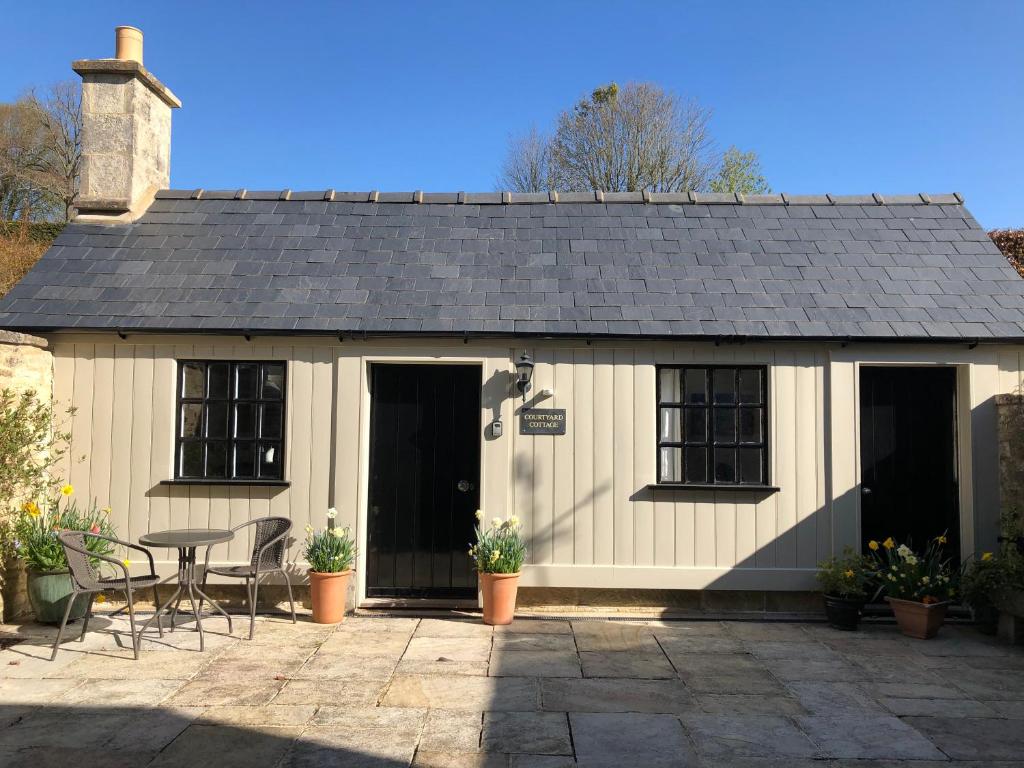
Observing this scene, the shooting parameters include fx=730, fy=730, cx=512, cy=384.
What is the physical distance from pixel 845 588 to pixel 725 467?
141cm

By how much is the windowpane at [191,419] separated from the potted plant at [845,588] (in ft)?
19.0

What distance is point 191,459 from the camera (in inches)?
267

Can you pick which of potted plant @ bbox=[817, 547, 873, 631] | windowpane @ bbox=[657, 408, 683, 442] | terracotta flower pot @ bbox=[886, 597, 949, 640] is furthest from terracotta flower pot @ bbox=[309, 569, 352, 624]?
A: terracotta flower pot @ bbox=[886, 597, 949, 640]

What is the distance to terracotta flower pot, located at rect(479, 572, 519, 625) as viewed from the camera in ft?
20.4

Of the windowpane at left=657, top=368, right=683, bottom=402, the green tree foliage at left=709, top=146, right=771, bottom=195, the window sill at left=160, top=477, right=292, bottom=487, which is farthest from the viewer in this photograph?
the green tree foliage at left=709, top=146, right=771, bottom=195

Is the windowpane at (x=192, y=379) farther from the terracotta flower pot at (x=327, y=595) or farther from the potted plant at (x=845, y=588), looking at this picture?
the potted plant at (x=845, y=588)

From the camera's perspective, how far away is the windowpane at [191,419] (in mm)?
6781

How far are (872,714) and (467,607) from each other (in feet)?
11.4

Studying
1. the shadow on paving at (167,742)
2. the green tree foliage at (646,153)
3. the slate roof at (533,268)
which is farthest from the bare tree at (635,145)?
the shadow on paving at (167,742)

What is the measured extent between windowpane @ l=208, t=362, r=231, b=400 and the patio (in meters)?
2.05

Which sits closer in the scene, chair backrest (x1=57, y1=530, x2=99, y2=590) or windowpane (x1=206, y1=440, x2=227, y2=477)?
chair backrest (x1=57, y1=530, x2=99, y2=590)

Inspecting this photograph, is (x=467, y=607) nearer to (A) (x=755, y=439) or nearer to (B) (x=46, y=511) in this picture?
(A) (x=755, y=439)

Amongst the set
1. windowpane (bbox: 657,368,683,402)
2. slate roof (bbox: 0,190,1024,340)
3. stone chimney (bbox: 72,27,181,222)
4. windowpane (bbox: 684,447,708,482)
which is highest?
Result: stone chimney (bbox: 72,27,181,222)

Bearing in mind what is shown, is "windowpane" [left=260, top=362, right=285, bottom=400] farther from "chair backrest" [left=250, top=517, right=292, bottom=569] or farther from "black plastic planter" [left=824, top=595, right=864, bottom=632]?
"black plastic planter" [left=824, top=595, right=864, bottom=632]
